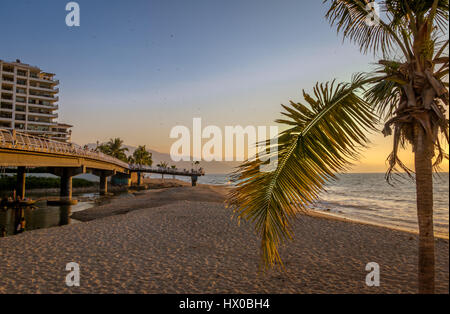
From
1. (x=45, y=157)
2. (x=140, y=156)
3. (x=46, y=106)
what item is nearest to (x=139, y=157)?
(x=140, y=156)

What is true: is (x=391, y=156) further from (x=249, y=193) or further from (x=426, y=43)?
(x=249, y=193)

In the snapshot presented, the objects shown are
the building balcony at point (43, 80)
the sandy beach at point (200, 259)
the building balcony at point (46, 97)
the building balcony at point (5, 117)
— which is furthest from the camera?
the building balcony at point (43, 80)

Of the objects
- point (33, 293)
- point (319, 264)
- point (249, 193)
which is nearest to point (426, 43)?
point (249, 193)

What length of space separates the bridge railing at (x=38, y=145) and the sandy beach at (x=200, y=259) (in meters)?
9.39

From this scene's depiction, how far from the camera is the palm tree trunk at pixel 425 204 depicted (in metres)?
3.28

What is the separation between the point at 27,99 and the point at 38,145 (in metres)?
56.2

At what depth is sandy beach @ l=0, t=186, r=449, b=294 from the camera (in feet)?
21.9

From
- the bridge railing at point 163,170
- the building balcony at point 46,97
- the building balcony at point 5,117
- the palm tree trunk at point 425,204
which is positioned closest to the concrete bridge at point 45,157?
the bridge railing at point 163,170

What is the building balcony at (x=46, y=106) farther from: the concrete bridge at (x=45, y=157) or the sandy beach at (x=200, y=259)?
the sandy beach at (x=200, y=259)

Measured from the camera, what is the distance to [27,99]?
65.0 meters

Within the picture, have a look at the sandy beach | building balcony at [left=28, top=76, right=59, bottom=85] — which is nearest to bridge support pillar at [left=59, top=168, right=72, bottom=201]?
the sandy beach

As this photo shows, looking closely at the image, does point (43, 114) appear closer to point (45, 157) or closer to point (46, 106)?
point (46, 106)

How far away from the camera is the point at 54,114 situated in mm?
69375

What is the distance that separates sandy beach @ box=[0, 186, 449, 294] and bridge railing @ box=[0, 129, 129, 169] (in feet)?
30.8
